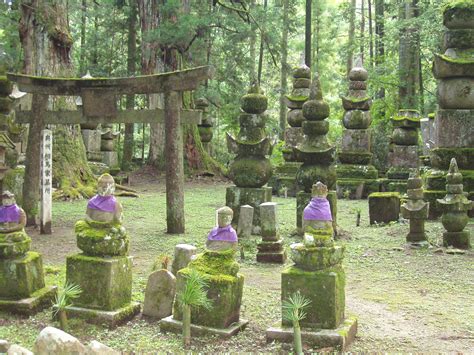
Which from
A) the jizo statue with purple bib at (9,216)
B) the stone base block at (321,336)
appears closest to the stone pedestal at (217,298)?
the stone base block at (321,336)

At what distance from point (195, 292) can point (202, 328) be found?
0.43m

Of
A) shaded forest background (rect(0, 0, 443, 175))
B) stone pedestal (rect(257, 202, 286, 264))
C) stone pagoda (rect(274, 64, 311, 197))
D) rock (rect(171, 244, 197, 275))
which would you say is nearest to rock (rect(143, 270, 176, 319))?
rock (rect(171, 244, 197, 275))

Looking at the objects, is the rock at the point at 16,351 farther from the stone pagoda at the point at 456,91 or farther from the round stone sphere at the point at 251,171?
the stone pagoda at the point at 456,91

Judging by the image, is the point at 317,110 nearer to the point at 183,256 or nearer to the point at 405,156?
the point at 183,256

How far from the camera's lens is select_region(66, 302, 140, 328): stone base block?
5391 millimetres

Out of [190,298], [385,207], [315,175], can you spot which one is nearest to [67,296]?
[190,298]

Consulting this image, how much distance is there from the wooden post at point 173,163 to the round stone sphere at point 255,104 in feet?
4.30

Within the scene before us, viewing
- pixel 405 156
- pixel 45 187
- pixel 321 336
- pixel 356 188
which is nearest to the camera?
pixel 321 336

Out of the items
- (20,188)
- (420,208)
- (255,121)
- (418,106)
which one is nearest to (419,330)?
(420,208)

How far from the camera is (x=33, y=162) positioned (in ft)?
34.7

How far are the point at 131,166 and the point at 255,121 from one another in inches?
547

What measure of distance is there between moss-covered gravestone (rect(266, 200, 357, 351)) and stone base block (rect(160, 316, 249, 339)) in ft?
1.17

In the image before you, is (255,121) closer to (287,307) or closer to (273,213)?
(273,213)

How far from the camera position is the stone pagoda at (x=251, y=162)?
10.7m
